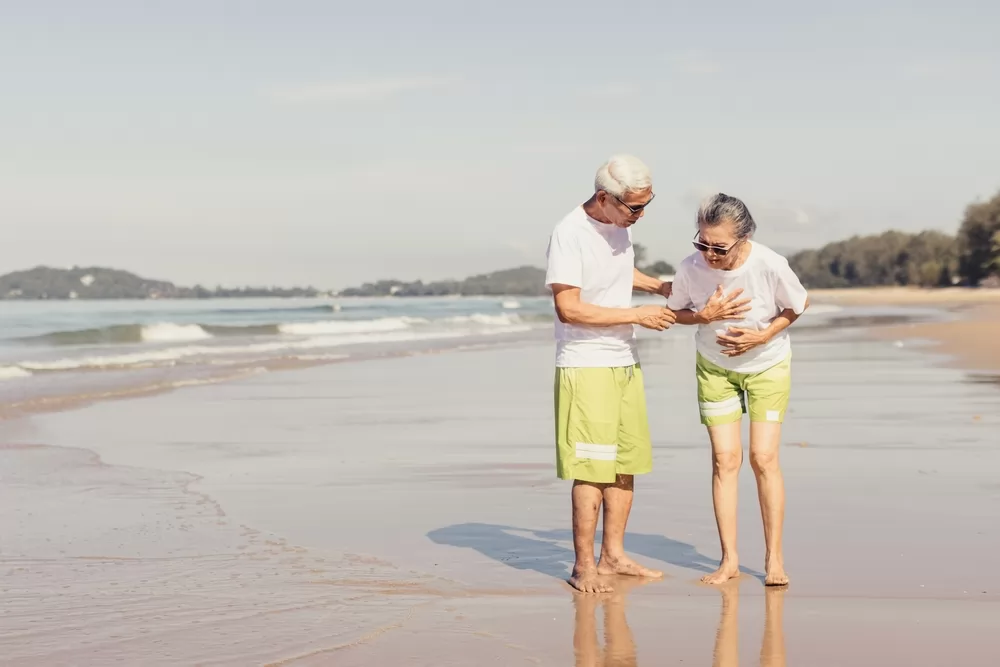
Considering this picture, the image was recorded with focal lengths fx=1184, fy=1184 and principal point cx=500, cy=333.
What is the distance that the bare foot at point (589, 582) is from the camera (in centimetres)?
461

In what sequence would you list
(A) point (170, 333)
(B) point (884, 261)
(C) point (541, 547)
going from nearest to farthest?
(C) point (541, 547), (A) point (170, 333), (B) point (884, 261)

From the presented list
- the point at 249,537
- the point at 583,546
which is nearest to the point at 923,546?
the point at 583,546

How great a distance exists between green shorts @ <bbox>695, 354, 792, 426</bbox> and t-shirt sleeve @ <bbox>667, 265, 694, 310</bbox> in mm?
236

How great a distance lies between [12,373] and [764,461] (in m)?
14.9

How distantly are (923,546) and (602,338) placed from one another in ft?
5.69

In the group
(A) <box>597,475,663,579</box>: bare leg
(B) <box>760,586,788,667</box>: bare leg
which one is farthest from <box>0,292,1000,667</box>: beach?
(A) <box>597,475,663,579</box>: bare leg

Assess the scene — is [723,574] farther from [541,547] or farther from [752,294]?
[752,294]

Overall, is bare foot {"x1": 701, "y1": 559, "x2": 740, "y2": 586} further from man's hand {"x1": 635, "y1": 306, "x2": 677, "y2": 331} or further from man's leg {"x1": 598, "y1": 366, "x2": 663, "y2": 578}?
man's hand {"x1": 635, "y1": 306, "x2": 677, "y2": 331}

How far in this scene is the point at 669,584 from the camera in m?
4.73

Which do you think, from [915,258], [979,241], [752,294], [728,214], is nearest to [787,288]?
[752,294]

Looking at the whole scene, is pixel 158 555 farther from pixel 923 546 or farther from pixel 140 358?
pixel 140 358

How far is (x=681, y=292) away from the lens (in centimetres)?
495

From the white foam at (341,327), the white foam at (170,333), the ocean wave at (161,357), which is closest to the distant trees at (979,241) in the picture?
the white foam at (341,327)

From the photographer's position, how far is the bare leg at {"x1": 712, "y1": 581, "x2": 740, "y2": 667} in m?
3.69
